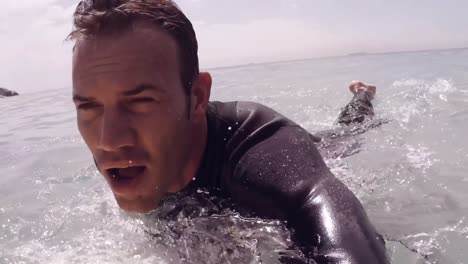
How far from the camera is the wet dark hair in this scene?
5.51 ft

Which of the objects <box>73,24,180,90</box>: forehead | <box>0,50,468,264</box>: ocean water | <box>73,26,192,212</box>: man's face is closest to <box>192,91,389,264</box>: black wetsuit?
<box>0,50,468,264</box>: ocean water

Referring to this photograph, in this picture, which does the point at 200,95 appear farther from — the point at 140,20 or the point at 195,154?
the point at 140,20

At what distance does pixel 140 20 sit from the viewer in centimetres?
169

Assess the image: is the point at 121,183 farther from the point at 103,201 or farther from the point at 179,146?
the point at 103,201

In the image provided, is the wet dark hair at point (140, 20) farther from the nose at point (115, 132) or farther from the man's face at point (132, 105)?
the nose at point (115, 132)

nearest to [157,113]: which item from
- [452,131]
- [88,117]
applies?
[88,117]

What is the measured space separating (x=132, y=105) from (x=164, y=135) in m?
0.16

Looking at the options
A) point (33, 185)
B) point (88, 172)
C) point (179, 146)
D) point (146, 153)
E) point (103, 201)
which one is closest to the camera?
point (146, 153)

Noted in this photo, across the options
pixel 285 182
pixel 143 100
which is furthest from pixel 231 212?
pixel 143 100

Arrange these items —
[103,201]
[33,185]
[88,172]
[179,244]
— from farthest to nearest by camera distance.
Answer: [88,172], [33,185], [103,201], [179,244]

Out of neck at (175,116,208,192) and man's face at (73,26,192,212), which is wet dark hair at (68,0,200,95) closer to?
man's face at (73,26,192,212)

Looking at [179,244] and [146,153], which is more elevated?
[146,153]

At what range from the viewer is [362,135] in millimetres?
4082

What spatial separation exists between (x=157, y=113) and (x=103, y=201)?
1.86 metres
